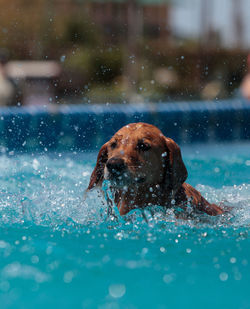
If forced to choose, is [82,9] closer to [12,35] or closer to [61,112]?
[12,35]

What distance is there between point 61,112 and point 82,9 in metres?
12.8

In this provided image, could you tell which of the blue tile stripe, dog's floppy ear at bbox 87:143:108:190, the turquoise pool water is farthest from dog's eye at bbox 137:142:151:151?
the blue tile stripe

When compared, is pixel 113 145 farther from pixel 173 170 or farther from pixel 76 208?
pixel 76 208

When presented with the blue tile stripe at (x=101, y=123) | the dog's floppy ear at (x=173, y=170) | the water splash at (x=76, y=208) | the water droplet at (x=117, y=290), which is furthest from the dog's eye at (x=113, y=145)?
the blue tile stripe at (x=101, y=123)

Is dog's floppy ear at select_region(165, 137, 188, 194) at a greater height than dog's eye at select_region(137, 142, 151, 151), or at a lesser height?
lesser

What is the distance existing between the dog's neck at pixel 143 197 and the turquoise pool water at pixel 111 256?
96 millimetres

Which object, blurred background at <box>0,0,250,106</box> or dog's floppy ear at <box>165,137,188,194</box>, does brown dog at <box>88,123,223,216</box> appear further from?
blurred background at <box>0,0,250,106</box>

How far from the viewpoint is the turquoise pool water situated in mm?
2541

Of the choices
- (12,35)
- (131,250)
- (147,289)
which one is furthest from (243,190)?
(12,35)

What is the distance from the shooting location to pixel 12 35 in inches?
843

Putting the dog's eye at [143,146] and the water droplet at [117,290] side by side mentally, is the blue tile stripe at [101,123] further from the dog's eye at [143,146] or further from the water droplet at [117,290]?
the water droplet at [117,290]

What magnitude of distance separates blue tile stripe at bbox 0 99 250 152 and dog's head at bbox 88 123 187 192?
2998 millimetres

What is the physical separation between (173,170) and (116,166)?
51cm

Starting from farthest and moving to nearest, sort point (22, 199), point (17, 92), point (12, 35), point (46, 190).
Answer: point (12, 35)
point (17, 92)
point (46, 190)
point (22, 199)
